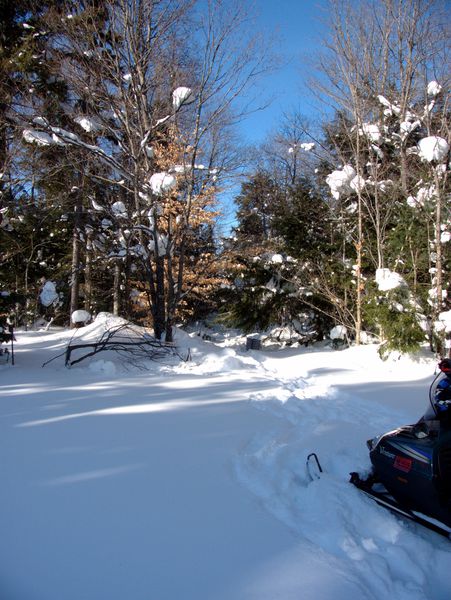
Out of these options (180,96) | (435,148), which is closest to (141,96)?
(180,96)

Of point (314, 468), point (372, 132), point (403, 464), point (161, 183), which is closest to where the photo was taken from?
point (403, 464)

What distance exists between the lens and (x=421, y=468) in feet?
8.39

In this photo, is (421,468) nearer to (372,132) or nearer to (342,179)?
(342,179)

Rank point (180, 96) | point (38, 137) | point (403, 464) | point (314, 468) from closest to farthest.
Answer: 1. point (403, 464)
2. point (314, 468)
3. point (180, 96)
4. point (38, 137)

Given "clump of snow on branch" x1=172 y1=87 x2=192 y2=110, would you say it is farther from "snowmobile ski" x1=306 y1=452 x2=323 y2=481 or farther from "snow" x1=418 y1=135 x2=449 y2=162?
"snowmobile ski" x1=306 y1=452 x2=323 y2=481

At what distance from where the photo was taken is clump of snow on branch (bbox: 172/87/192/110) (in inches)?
364

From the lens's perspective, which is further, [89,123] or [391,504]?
[89,123]

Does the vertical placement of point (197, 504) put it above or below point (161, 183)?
below

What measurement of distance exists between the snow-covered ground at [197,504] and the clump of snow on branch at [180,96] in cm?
739

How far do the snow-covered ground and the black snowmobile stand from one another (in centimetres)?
11

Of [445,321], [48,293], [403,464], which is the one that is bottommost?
[403,464]

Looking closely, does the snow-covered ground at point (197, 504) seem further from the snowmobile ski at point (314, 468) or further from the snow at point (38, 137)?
the snow at point (38, 137)

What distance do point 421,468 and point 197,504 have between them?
1508 mm

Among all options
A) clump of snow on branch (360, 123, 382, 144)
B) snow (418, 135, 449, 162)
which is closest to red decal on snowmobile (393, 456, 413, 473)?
snow (418, 135, 449, 162)
